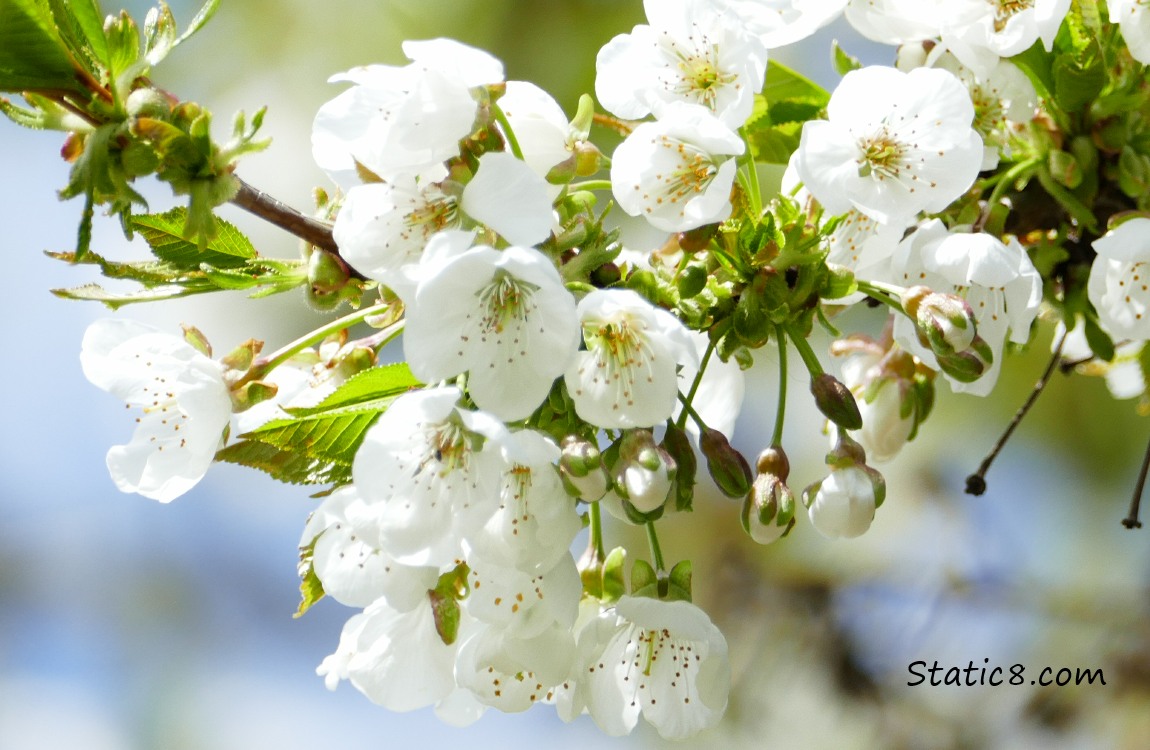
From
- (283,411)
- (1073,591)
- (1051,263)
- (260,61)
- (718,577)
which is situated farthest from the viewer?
(260,61)

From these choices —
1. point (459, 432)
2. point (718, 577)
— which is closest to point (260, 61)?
point (718, 577)

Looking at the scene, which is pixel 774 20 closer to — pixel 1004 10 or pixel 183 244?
pixel 1004 10

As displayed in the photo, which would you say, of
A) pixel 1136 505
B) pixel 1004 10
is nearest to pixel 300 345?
pixel 1004 10

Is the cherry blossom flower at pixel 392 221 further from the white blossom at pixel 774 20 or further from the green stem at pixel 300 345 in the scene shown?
the white blossom at pixel 774 20

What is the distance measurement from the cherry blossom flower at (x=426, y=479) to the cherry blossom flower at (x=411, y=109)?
152mm

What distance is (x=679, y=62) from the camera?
0.86 meters

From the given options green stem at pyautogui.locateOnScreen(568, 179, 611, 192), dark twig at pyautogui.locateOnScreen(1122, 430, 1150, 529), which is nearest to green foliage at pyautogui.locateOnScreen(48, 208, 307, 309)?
green stem at pyautogui.locateOnScreen(568, 179, 611, 192)

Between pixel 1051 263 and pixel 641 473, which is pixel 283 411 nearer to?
pixel 641 473

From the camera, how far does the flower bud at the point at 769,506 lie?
2.53ft

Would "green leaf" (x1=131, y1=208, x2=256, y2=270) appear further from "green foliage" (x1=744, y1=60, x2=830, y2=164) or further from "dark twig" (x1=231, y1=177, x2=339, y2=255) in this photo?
"green foliage" (x1=744, y1=60, x2=830, y2=164)

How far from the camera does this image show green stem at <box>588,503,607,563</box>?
824 mm

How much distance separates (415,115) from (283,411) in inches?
9.1

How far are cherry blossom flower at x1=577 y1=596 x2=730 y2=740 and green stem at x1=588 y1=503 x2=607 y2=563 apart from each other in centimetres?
6

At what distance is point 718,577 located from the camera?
2.53 meters
